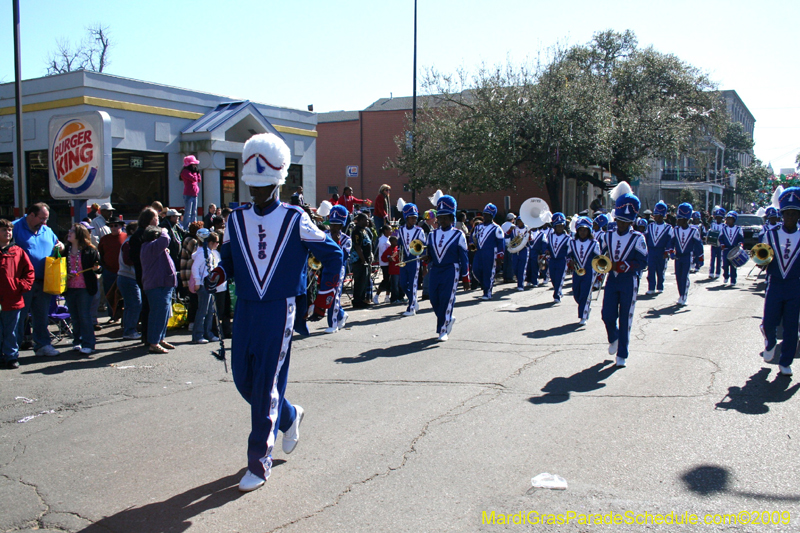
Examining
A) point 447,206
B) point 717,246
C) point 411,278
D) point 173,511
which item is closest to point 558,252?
point 411,278

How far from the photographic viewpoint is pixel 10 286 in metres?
7.49

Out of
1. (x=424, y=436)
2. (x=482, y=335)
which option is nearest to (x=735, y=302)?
(x=482, y=335)

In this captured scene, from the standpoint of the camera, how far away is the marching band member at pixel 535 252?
16.9 m

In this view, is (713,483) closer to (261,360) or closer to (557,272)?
(261,360)

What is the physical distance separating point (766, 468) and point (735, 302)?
1071cm

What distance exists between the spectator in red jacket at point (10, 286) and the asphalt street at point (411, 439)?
1.05 ft

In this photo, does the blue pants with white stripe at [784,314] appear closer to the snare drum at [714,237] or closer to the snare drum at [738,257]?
the snare drum at [738,257]

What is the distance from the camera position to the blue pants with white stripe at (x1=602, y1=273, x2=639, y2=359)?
7.78 m

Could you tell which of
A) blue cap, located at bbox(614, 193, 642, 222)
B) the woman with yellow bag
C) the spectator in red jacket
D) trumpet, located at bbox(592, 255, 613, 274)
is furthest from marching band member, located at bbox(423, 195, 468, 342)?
the spectator in red jacket

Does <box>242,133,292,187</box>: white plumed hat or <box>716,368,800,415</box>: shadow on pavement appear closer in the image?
<box>242,133,292,187</box>: white plumed hat

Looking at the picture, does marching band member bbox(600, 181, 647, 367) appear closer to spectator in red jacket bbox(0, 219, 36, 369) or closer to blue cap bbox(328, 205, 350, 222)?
blue cap bbox(328, 205, 350, 222)

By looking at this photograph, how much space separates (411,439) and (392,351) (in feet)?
11.5

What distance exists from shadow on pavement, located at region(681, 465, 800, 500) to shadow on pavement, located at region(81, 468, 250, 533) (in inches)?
120

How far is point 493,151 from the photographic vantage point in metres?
26.1
